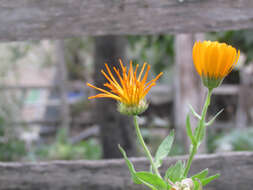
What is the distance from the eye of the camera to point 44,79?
8.14m

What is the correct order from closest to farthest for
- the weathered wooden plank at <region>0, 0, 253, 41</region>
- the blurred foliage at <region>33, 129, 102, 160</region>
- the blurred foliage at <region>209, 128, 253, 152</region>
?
the weathered wooden plank at <region>0, 0, 253, 41</region> → the blurred foliage at <region>209, 128, 253, 152</region> → the blurred foliage at <region>33, 129, 102, 160</region>

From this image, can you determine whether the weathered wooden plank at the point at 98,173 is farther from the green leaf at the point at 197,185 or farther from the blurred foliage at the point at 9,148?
the blurred foliage at the point at 9,148

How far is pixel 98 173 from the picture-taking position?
889 mm

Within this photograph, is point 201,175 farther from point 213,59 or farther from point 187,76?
point 187,76

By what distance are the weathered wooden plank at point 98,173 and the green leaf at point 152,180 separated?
29cm

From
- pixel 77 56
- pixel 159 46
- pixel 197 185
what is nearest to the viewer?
pixel 197 185

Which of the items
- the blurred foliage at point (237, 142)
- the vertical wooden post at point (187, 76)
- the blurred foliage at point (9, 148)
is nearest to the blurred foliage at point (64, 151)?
the blurred foliage at point (9, 148)

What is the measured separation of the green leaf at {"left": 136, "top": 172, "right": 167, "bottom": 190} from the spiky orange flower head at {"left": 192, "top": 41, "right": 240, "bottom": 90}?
0.63 feet

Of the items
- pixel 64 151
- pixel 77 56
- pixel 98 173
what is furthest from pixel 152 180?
pixel 77 56

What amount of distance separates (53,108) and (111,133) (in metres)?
4.31

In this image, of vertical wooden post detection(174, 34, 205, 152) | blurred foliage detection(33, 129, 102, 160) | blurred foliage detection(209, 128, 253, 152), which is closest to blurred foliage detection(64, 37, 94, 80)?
blurred foliage detection(33, 129, 102, 160)

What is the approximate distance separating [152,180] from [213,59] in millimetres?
244

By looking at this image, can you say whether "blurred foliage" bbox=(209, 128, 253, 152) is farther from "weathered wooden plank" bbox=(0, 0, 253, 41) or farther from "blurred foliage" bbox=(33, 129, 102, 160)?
"weathered wooden plank" bbox=(0, 0, 253, 41)

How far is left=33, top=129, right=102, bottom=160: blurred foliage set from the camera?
13.2 feet
